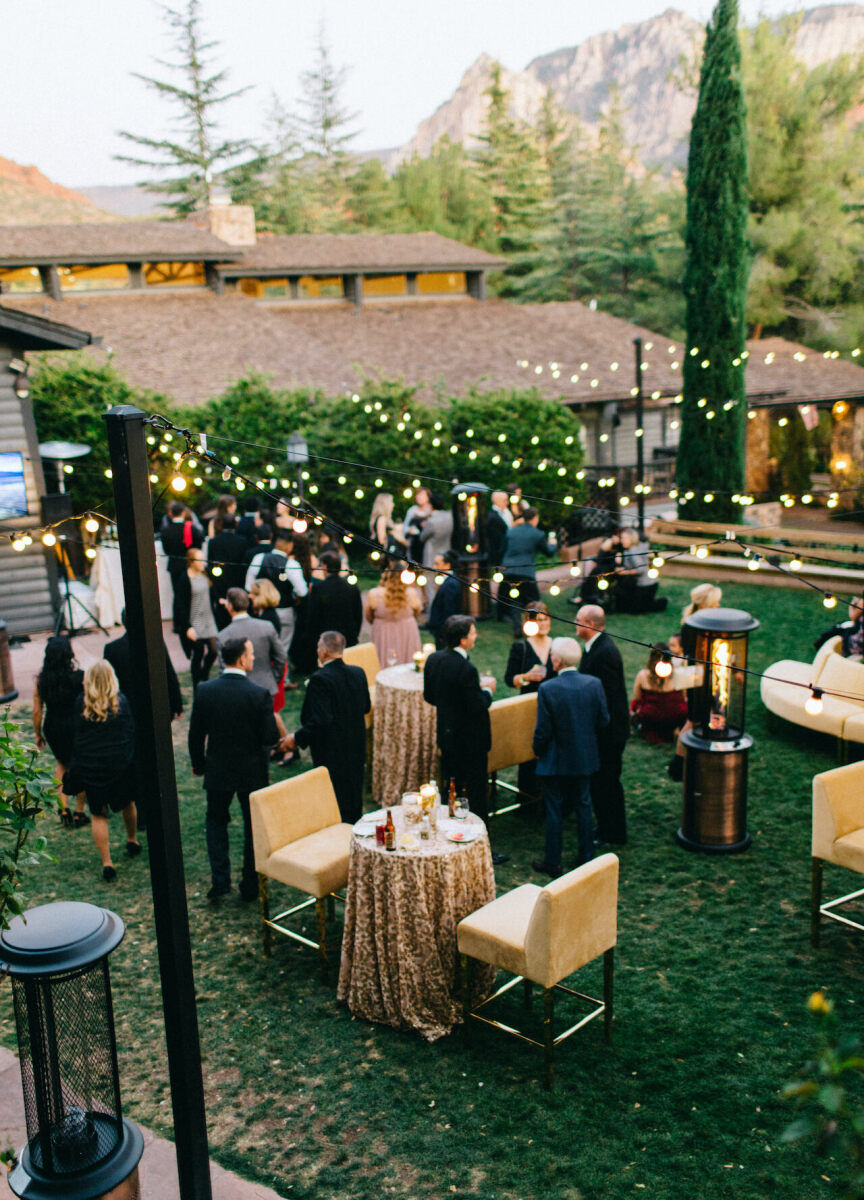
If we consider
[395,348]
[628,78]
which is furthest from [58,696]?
[628,78]

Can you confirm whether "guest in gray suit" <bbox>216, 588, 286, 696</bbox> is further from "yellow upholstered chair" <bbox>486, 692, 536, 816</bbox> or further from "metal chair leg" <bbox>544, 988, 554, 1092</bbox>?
"metal chair leg" <bbox>544, 988, 554, 1092</bbox>

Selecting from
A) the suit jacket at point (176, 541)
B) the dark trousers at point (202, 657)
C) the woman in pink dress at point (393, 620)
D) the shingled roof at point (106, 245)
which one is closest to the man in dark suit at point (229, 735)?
the woman in pink dress at point (393, 620)

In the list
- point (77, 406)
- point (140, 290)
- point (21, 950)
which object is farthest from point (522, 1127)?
point (140, 290)

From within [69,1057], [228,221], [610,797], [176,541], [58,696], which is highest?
[228,221]

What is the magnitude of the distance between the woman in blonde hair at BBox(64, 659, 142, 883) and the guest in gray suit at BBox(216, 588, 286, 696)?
1.06m

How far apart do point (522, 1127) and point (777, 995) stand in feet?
5.64

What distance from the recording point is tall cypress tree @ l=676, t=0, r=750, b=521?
54.5ft

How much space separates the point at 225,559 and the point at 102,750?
12.0ft

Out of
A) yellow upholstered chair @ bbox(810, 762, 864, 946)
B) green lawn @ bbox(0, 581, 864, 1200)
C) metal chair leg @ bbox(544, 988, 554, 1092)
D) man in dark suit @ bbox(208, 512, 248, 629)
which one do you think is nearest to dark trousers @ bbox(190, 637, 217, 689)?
man in dark suit @ bbox(208, 512, 248, 629)

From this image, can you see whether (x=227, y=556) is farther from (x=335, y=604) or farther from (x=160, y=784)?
(x=160, y=784)

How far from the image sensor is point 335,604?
932 cm

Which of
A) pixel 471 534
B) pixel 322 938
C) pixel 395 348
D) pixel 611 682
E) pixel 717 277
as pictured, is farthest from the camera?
pixel 395 348

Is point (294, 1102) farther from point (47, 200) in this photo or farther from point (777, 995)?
point (47, 200)

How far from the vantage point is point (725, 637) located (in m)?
7.02
